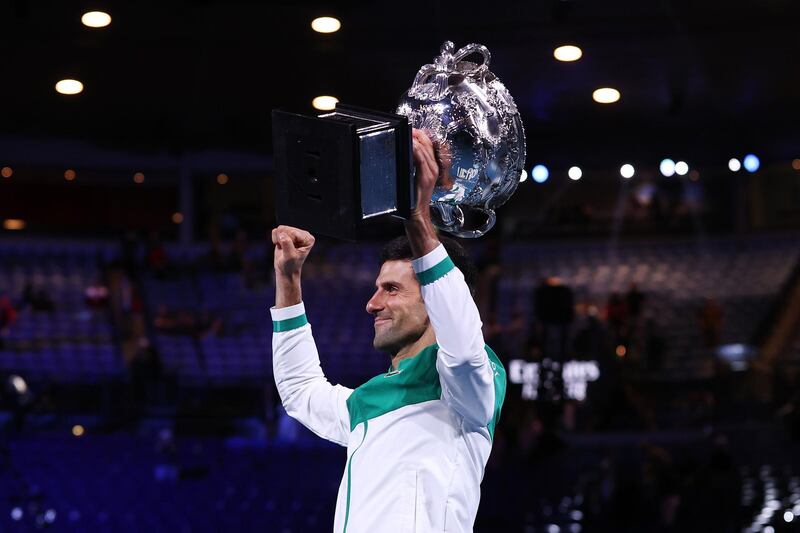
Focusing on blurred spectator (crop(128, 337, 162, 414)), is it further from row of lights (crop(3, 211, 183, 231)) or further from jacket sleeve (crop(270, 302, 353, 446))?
jacket sleeve (crop(270, 302, 353, 446))

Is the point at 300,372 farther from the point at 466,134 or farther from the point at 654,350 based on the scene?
the point at 654,350

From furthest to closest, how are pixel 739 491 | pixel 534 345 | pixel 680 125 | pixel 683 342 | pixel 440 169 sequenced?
pixel 683 342 < pixel 534 345 < pixel 739 491 < pixel 680 125 < pixel 440 169

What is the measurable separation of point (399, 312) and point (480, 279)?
7.15 metres

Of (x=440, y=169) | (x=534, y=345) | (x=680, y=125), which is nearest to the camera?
(x=440, y=169)

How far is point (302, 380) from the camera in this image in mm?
2467

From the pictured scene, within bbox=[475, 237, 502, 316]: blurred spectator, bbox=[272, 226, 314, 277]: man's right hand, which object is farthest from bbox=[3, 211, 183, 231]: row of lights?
bbox=[272, 226, 314, 277]: man's right hand

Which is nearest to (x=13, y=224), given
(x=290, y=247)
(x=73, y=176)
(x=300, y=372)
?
(x=73, y=176)

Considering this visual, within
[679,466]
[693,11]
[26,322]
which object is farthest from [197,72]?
[26,322]

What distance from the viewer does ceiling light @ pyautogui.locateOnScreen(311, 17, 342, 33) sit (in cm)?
563

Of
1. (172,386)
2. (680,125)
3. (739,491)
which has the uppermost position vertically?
(680,125)

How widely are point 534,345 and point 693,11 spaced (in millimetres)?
3527

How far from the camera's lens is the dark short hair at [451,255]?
2.20 metres

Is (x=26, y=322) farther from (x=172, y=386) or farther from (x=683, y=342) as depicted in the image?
(x=683, y=342)

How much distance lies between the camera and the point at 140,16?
5.56 metres
